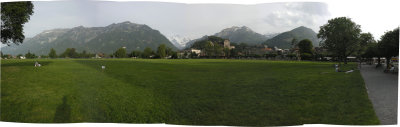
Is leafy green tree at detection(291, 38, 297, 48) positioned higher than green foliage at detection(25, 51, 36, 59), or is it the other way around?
leafy green tree at detection(291, 38, 297, 48)

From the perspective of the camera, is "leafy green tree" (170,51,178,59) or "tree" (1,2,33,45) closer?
"tree" (1,2,33,45)

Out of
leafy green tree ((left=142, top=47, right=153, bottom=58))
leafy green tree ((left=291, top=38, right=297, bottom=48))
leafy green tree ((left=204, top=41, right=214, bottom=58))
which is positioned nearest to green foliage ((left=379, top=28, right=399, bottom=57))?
leafy green tree ((left=291, top=38, right=297, bottom=48))

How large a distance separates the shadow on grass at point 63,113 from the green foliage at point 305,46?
201 inches

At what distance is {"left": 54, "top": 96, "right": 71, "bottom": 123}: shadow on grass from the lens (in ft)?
11.2

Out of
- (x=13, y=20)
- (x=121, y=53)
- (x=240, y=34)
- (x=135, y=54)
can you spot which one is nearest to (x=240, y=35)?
(x=240, y=34)

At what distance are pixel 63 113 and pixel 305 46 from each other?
5.37 m

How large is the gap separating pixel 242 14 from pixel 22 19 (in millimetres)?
5049

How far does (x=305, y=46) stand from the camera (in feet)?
14.3

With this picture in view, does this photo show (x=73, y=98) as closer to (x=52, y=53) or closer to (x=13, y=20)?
(x=52, y=53)

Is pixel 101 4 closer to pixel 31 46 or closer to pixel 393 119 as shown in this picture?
pixel 31 46

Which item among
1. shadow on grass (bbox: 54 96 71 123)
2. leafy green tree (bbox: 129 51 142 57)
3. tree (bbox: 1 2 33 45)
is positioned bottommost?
shadow on grass (bbox: 54 96 71 123)

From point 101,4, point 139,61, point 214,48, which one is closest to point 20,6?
point 101,4

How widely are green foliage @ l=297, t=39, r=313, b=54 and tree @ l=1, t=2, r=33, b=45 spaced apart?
20.4 ft

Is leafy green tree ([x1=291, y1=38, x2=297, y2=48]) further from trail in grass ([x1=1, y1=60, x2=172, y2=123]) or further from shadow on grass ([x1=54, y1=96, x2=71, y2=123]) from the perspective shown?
shadow on grass ([x1=54, y1=96, x2=71, y2=123])
